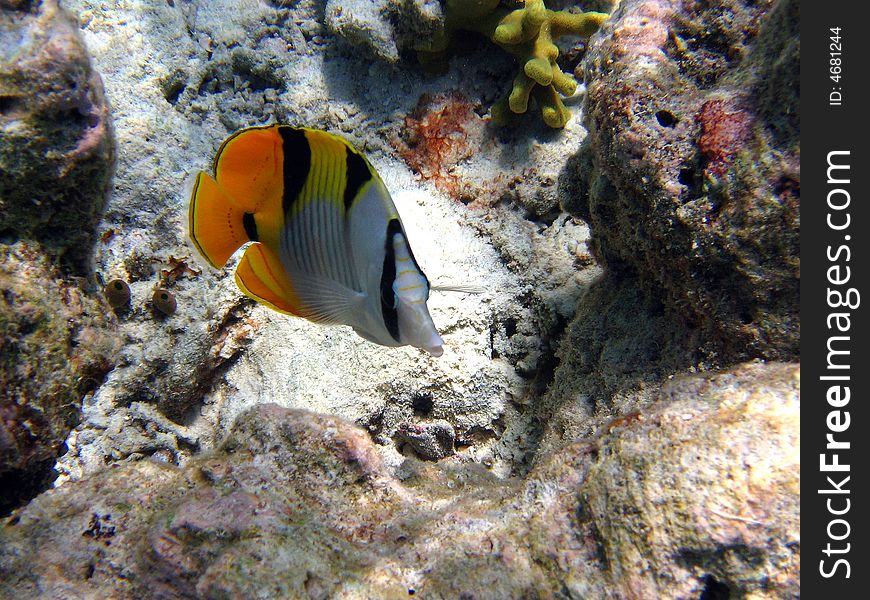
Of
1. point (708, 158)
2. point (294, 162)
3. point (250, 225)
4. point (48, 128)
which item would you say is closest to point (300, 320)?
point (48, 128)

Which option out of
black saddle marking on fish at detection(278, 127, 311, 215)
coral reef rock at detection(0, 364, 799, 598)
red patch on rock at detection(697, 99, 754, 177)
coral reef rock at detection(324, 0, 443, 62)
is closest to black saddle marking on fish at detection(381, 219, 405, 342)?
black saddle marking on fish at detection(278, 127, 311, 215)

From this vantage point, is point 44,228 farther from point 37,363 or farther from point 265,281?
point 265,281

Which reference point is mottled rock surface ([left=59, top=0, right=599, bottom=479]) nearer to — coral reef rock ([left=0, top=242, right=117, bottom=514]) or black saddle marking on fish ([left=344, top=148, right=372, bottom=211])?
coral reef rock ([left=0, top=242, right=117, bottom=514])

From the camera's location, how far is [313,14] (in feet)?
13.1

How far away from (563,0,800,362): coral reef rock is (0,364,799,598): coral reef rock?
281mm

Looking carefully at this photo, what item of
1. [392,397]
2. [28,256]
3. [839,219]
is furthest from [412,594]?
[28,256]

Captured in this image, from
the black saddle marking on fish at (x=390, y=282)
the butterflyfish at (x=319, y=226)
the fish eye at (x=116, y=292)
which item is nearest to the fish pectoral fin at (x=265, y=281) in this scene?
the butterflyfish at (x=319, y=226)

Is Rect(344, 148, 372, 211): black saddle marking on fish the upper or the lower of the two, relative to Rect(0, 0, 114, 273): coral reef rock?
lower

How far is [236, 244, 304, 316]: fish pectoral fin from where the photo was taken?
1594 mm

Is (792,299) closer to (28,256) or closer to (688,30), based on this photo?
(688,30)

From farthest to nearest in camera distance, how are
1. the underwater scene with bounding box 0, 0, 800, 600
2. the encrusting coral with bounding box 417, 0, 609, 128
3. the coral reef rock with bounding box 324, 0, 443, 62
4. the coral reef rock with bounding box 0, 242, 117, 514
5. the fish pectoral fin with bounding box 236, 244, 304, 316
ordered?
1. the coral reef rock with bounding box 324, 0, 443, 62
2. the encrusting coral with bounding box 417, 0, 609, 128
3. the coral reef rock with bounding box 0, 242, 117, 514
4. the fish pectoral fin with bounding box 236, 244, 304, 316
5. the underwater scene with bounding box 0, 0, 800, 600

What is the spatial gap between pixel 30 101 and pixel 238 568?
2154 millimetres

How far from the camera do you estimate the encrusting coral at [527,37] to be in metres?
3.24

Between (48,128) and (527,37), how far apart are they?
9.09ft
